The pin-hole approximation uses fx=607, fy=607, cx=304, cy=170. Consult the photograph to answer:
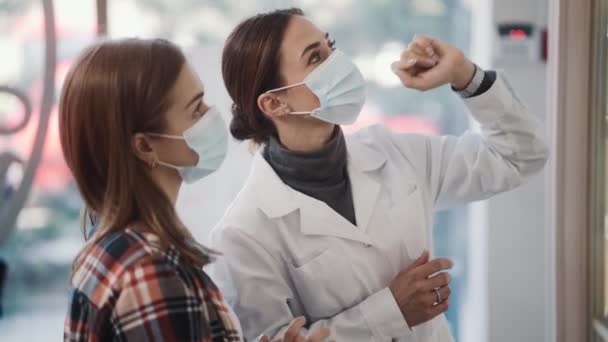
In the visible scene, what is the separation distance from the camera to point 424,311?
125 cm

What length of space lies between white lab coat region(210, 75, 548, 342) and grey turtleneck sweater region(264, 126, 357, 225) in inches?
1.1

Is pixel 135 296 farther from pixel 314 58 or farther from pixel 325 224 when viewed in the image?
pixel 314 58

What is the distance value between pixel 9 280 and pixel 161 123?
1381mm

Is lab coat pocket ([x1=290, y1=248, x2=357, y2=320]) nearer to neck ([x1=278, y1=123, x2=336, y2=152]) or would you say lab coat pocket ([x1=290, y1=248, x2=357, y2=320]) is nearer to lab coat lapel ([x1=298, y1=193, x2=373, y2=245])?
lab coat lapel ([x1=298, y1=193, x2=373, y2=245])

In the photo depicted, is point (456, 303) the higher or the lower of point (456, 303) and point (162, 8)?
the lower

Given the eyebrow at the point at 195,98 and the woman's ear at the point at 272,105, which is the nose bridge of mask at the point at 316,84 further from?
the eyebrow at the point at 195,98

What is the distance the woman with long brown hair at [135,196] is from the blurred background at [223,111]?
3.24 ft

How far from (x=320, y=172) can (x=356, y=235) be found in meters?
0.16

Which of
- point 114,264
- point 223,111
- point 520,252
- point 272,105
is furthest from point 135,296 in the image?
point 520,252

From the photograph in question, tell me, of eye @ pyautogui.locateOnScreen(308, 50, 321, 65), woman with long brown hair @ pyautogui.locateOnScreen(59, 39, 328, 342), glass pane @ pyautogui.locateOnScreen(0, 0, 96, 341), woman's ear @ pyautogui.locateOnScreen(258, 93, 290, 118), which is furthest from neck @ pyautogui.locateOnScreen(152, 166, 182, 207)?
glass pane @ pyautogui.locateOnScreen(0, 0, 96, 341)

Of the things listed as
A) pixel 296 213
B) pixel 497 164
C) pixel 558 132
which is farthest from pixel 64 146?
pixel 558 132

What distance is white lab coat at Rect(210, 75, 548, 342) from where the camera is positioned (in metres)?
1.28

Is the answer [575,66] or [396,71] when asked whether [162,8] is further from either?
[575,66]

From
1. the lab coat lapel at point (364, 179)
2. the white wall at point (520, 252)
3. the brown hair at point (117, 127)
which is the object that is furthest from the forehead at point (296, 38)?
the white wall at point (520, 252)
